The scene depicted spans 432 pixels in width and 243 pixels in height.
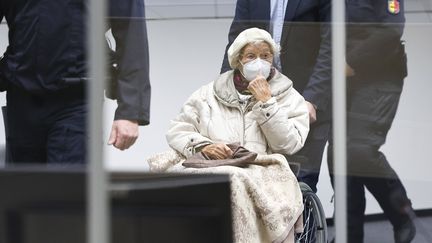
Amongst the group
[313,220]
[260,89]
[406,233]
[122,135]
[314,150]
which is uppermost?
[260,89]

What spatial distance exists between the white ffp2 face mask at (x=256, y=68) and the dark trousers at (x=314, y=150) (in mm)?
336

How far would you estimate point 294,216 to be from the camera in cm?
461

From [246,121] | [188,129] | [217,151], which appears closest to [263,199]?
[217,151]

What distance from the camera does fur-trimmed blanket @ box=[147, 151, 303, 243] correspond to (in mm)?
4500

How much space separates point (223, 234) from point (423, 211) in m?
2.21

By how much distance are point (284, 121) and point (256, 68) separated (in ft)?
0.84

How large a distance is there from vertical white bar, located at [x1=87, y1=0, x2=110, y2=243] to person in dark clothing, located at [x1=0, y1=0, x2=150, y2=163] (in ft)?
1.28

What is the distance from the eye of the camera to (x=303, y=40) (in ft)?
17.1

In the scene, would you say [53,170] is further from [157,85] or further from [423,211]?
[423,211]

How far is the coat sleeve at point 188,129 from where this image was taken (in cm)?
483

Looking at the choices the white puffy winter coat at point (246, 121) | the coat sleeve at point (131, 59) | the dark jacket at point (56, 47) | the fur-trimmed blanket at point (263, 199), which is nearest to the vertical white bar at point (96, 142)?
the dark jacket at point (56, 47)

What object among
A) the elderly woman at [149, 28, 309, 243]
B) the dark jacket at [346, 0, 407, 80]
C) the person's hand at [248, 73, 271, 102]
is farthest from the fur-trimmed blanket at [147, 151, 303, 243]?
the dark jacket at [346, 0, 407, 80]

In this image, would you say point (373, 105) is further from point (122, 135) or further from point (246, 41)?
point (122, 135)

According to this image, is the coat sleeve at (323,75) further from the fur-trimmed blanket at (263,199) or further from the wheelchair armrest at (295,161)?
the fur-trimmed blanket at (263,199)
